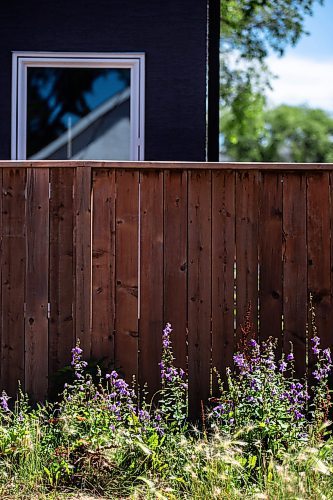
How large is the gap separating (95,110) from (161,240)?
8.17 ft

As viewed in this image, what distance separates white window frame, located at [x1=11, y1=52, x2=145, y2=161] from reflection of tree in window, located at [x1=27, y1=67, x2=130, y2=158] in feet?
0.22

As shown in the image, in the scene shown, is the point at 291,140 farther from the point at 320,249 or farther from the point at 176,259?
the point at 176,259

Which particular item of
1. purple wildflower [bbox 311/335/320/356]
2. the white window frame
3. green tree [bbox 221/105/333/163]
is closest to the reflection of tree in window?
the white window frame

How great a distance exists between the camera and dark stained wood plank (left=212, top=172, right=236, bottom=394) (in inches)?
192

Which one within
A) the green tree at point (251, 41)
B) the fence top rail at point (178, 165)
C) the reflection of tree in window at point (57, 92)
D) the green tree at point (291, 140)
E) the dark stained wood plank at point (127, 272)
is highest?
the green tree at point (291, 140)

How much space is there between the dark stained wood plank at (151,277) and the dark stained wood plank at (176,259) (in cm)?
4

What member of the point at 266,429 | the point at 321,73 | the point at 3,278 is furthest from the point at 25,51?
the point at 321,73

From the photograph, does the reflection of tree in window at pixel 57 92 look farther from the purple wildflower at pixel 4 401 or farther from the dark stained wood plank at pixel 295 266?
the purple wildflower at pixel 4 401

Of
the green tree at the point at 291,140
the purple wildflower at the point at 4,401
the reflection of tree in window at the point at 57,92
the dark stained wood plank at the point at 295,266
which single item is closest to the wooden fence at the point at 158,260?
the dark stained wood plank at the point at 295,266

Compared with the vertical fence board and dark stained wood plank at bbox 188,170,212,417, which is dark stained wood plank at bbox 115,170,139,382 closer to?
dark stained wood plank at bbox 188,170,212,417

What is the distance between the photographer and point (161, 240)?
492 cm

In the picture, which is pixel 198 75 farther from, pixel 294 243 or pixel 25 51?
pixel 294 243

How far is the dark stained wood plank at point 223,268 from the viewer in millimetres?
4887

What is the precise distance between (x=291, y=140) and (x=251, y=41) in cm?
4789
